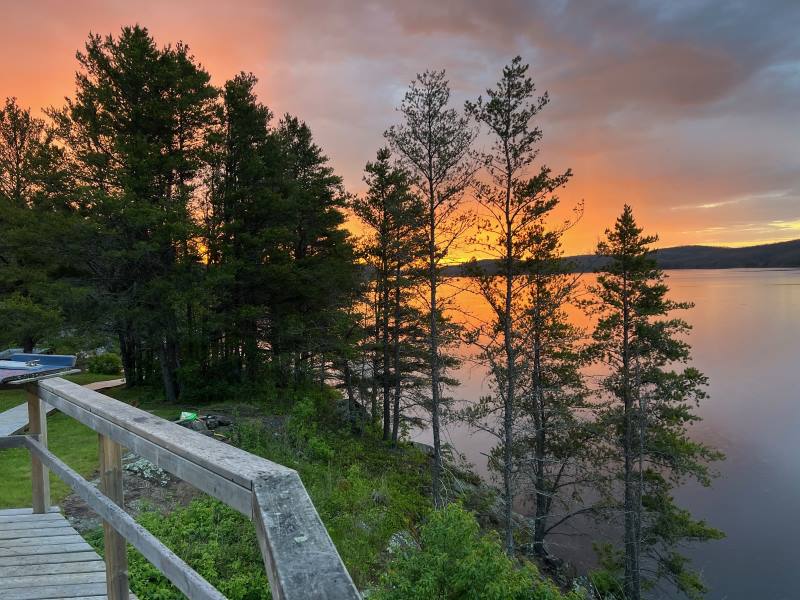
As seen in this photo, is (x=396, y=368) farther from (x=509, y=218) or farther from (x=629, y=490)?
(x=629, y=490)

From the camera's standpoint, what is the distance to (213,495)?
137cm

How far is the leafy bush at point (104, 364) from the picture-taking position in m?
26.4

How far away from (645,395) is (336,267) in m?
14.2

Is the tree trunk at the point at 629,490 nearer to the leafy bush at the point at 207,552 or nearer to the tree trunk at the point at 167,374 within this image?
the leafy bush at the point at 207,552

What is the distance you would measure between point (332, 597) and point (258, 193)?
18.9 metres

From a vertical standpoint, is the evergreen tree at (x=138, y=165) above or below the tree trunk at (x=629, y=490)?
above

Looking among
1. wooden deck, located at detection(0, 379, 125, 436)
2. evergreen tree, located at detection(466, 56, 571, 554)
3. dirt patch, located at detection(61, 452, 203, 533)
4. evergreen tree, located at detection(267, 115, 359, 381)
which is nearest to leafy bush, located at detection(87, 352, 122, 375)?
wooden deck, located at detection(0, 379, 125, 436)

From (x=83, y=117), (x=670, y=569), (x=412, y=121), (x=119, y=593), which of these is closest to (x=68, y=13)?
(x=83, y=117)

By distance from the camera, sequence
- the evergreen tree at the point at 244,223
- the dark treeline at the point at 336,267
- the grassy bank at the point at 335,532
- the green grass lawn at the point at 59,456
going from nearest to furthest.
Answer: the grassy bank at the point at 335,532 < the green grass lawn at the point at 59,456 < the dark treeline at the point at 336,267 < the evergreen tree at the point at 244,223

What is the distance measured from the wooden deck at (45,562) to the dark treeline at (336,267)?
38.6 feet

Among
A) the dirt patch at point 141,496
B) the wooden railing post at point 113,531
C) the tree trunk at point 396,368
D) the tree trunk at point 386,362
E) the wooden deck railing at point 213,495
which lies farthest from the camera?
the tree trunk at point 386,362

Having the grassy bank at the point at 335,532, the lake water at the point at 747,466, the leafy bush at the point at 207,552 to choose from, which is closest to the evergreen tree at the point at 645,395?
the lake water at the point at 747,466

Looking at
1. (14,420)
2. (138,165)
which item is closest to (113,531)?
(14,420)

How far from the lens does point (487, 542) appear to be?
19.2 ft
